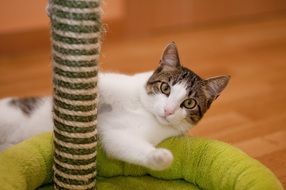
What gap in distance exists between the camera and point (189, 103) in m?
1.15

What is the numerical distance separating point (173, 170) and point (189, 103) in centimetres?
22

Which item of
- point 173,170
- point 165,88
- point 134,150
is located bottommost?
point 173,170

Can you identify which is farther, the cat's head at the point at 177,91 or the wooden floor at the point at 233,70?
the wooden floor at the point at 233,70

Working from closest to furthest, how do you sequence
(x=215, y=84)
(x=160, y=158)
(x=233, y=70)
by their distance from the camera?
(x=160, y=158), (x=215, y=84), (x=233, y=70)

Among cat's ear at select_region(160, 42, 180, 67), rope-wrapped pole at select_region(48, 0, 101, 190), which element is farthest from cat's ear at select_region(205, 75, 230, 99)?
rope-wrapped pole at select_region(48, 0, 101, 190)

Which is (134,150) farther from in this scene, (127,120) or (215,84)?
(215,84)

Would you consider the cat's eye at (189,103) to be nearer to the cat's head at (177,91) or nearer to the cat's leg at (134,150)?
the cat's head at (177,91)

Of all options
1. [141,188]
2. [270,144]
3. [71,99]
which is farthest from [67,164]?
[270,144]

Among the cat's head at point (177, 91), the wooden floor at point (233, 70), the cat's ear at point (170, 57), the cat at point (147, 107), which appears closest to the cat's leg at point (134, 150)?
the cat at point (147, 107)

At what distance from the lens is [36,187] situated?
118 cm

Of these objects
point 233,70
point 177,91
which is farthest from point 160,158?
point 233,70

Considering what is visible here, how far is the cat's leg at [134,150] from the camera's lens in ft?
3.17

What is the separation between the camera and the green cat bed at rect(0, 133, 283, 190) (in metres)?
1.09

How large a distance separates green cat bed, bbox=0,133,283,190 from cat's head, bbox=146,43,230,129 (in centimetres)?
11
